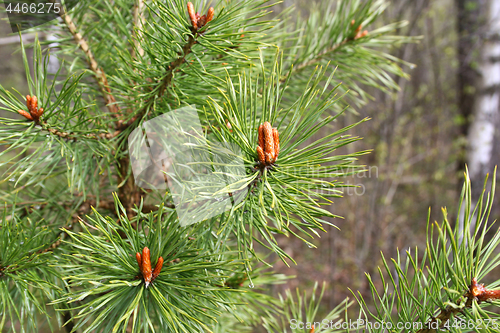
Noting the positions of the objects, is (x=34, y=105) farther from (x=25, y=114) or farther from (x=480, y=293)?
(x=480, y=293)

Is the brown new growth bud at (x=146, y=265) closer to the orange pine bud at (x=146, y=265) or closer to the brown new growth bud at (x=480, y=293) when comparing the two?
the orange pine bud at (x=146, y=265)

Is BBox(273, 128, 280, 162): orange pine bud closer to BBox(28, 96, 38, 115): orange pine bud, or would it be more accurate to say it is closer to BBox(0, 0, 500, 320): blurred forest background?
BBox(28, 96, 38, 115): orange pine bud

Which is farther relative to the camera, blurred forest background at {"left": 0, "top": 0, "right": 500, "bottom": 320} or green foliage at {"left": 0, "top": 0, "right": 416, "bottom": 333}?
blurred forest background at {"left": 0, "top": 0, "right": 500, "bottom": 320}

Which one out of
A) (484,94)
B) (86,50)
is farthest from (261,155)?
(484,94)

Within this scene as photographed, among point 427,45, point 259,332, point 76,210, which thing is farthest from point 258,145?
point 427,45

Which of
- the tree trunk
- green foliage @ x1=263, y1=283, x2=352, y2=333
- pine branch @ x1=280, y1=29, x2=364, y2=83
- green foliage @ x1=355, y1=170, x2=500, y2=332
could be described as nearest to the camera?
green foliage @ x1=355, y1=170, x2=500, y2=332

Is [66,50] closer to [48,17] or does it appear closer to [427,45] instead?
[48,17]

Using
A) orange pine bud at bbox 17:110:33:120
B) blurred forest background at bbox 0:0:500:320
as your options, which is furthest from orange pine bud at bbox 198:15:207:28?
blurred forest background at bbox 0:0:500:320

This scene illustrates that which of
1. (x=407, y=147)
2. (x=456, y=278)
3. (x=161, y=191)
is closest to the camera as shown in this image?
(x=456, y=278)
